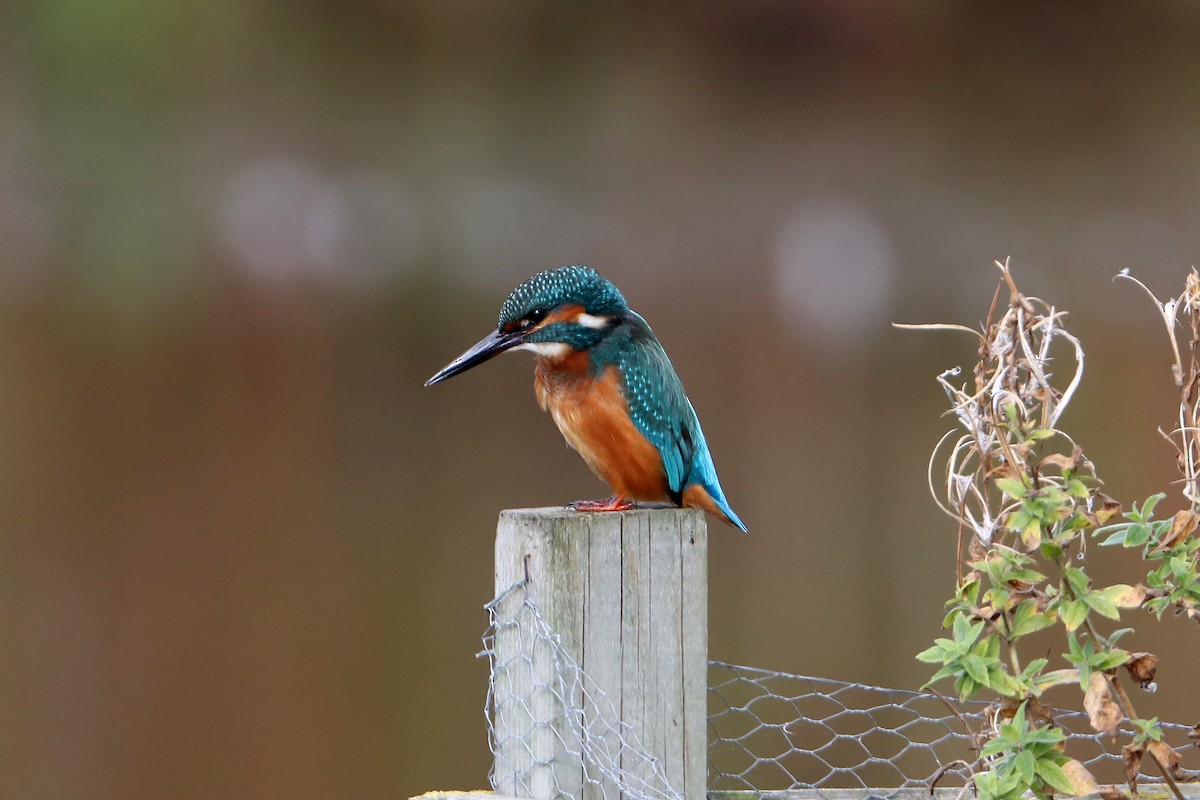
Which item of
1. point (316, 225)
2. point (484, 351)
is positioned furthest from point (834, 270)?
point (484, 351)

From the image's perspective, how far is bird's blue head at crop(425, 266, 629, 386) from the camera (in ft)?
6.01

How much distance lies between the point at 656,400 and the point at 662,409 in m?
0.02

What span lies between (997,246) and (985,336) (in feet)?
7.62

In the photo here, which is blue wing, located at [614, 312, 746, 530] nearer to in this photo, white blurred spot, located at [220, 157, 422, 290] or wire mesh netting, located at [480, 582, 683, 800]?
wire mesh netting, located at [480, 582, 683, 800]

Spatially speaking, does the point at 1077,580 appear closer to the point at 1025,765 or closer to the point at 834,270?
the point at 1025,765

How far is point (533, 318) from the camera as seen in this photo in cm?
185

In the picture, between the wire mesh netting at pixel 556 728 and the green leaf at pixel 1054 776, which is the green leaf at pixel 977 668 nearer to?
the green leaf at pixel 1054 776

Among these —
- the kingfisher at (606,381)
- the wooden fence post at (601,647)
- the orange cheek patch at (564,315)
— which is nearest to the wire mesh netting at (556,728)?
the wooden fence post at (601,647)

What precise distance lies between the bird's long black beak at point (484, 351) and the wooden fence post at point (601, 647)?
0.44 m

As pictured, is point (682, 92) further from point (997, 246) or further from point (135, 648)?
point (135, 648)

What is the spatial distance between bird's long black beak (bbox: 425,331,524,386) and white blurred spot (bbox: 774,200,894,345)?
170 cm

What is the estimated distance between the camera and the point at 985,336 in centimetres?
129

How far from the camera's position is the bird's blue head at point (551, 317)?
72.2 inches

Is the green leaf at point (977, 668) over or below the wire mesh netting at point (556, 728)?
over
